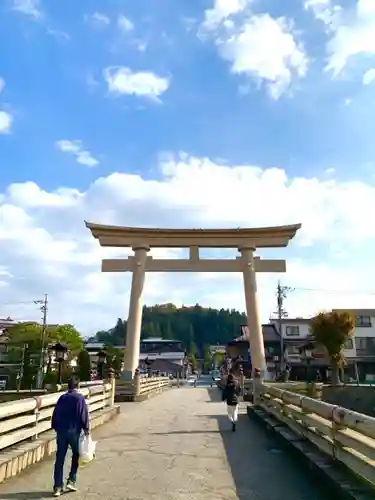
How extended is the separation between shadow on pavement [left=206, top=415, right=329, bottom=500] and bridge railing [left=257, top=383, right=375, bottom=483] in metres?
0.55

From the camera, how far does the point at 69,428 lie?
20.6 ft

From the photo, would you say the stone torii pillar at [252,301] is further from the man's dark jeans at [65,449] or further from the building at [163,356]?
the building at [163,356]

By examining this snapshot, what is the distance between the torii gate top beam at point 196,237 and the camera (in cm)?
2786

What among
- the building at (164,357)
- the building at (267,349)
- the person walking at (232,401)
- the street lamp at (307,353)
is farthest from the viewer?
the building at (164,357)

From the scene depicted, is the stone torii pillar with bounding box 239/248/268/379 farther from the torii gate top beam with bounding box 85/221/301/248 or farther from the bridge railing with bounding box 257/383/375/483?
the bridge railing with bounding box 257/383/375/483

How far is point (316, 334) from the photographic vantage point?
109 ft

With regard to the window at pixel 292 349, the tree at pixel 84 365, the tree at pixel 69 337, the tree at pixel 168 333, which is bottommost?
the tree at pixel 84 365

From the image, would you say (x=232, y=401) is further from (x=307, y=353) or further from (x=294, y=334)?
(x=294, y=334)

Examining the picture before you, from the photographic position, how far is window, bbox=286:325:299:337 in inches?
2346

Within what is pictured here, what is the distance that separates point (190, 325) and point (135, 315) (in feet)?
456

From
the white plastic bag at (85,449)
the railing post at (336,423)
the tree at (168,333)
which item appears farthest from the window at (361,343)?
the tree at (168,333)

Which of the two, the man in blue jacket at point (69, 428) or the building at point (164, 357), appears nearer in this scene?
the man in blue jacket at point (69, 428)

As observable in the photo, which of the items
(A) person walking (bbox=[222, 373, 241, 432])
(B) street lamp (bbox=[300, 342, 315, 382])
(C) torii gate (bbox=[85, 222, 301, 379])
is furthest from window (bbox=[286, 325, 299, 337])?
(A) person walking (bbox=[222, 373, 241, 432])

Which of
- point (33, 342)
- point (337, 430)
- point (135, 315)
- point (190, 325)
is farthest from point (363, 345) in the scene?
point (190, 325)
